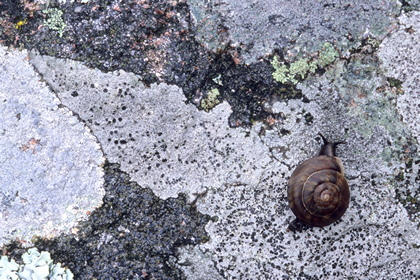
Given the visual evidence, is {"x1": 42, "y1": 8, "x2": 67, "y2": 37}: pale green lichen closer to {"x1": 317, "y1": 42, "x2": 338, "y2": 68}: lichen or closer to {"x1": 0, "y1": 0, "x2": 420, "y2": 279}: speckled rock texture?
{"x1": 0, "y1": 0, "x2": 420, "y2": 279}: speckled rock texture

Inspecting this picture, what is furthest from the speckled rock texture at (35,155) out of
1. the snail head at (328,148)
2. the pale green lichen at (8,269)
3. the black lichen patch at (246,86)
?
the snail head at (328,148)

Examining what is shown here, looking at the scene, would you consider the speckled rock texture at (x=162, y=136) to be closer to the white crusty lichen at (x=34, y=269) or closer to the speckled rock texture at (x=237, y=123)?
the speckled rock texture at (x=237, y=123)

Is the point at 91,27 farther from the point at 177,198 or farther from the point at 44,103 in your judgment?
the point at 177,198

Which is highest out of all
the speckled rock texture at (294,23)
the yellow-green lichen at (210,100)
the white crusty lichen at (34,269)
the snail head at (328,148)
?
the speckled rock texture at (294,23)

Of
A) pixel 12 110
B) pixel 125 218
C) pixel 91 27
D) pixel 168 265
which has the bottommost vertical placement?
pixel 168 265

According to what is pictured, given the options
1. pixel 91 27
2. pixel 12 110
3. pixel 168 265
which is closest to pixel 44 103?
pixel 12 110

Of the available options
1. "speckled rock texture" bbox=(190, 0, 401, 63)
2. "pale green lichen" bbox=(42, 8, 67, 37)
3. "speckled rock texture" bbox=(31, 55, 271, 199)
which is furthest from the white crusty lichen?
"speckled rock texture" bbox=(190, 0, 401, 63)

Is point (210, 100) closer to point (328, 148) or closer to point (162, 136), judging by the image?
point (162, 136)
